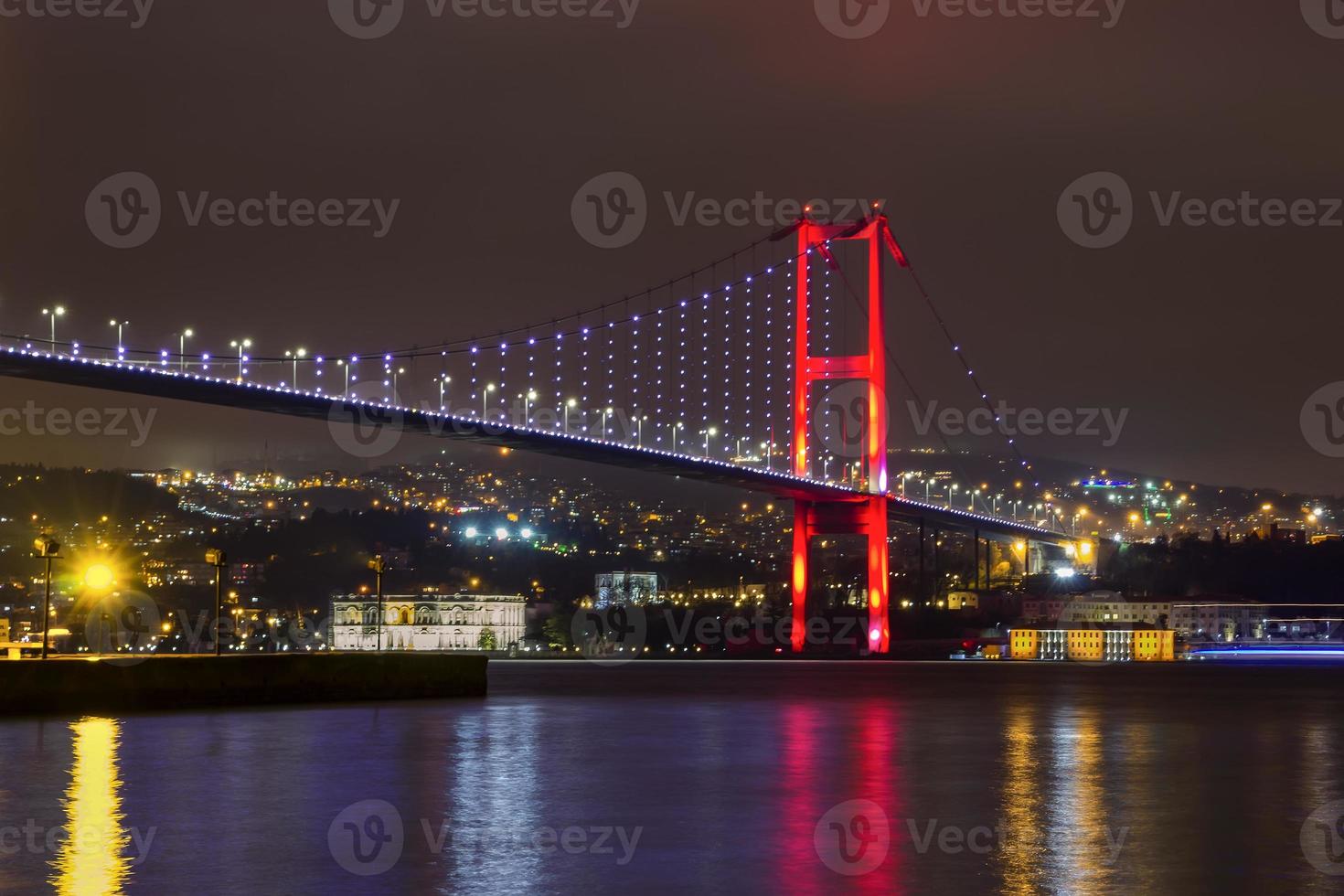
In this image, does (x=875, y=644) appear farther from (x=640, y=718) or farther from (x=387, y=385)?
(x=640, y=718)

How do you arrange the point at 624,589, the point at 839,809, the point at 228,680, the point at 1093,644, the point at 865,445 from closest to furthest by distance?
the point at 839,809, the point at 228,680, the point at 865,445, the point at 1093,644, the point at 624,589

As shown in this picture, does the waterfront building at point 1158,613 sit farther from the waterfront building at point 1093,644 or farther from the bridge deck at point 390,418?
the bridge deck at point 390,418

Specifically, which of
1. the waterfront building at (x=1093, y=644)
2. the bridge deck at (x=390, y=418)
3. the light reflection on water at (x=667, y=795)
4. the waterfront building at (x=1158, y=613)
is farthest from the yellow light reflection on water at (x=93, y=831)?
the waterfront building at (x=1158, y=613)

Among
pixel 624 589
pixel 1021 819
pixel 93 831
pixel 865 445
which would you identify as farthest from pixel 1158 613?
pixel 93 831

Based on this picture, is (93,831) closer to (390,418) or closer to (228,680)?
(228,680)

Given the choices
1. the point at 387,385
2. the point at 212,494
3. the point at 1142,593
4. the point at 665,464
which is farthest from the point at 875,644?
the point at 212,494
